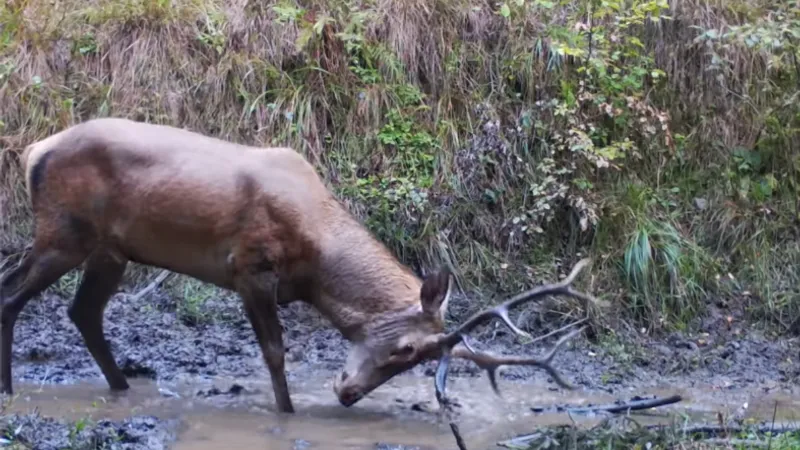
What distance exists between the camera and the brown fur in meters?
7.38

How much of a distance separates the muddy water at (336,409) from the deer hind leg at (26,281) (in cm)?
27

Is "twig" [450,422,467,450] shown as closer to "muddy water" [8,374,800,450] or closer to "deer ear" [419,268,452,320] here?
"muddy water" [8,374,800,450]

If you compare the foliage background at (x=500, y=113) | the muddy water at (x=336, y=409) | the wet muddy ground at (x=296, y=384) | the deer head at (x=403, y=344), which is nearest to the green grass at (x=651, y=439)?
the muddy water at (x=336, y=409)

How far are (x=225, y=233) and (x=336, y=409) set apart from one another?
128 cm

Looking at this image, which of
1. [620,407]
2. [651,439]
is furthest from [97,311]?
[651,439]

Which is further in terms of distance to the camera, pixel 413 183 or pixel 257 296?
pixel 413 183

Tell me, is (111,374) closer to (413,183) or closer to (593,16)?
(413,183)

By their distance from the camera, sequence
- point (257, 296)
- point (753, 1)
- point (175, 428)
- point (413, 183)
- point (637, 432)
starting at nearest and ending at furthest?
point (637, 432) → point (175, 428) → point (257, 296) → point (413, 183) → point (753, 1)

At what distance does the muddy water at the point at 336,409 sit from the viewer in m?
6.82

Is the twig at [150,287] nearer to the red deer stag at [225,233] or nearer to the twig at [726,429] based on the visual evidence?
the red deer stag at [225,233]

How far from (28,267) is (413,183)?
11.1 feet

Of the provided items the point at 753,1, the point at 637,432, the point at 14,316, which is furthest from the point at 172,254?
the point at 753,1

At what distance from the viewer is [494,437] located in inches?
271

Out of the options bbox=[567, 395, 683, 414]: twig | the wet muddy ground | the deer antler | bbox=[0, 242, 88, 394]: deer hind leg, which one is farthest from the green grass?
bbox=[0, 242, 88, 394]: deer hind leg
